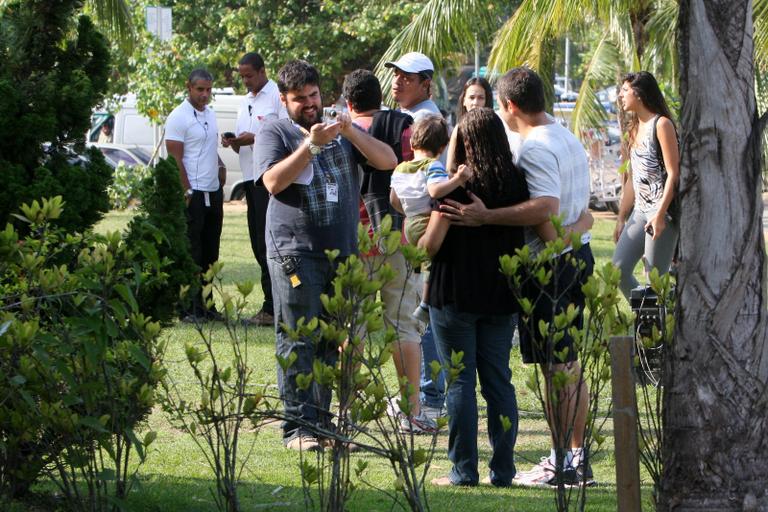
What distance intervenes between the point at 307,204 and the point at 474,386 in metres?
1.33

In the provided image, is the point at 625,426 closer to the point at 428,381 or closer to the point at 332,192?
the point at 332,192

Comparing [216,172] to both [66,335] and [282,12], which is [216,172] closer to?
[66,335]

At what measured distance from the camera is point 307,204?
5949 mm

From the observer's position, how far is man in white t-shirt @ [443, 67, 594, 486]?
5.15 meters

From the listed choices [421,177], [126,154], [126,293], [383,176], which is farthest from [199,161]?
[126,154]

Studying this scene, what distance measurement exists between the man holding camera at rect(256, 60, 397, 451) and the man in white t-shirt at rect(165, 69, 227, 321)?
15.0 feet

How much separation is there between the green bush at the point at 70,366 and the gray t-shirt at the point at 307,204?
1939 mm

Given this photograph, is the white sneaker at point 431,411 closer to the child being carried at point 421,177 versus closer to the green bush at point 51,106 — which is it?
the child being carried at point 421,177

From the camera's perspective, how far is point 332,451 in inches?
144

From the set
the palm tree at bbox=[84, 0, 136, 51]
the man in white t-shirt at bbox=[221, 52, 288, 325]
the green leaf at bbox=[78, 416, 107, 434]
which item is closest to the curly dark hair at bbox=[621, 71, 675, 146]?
the man in white t-shirt at bbox=[221, 52, 288, 325]

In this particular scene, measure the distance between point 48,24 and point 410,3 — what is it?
24.5 metres

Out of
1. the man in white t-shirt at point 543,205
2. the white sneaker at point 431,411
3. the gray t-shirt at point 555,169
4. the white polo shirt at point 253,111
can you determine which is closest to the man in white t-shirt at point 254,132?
the white polo shirt at point 253,111

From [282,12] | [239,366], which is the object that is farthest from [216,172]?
[282,12]

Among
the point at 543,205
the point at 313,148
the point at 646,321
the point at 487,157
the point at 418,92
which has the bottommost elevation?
the point at 646,321
